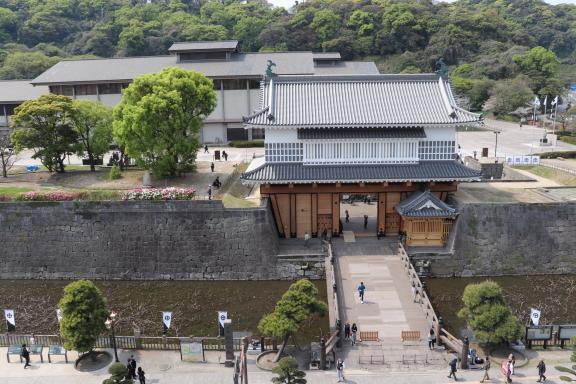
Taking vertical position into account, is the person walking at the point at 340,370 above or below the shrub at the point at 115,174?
below

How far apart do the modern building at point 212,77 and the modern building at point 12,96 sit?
2914 mm

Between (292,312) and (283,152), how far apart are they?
47.5ft

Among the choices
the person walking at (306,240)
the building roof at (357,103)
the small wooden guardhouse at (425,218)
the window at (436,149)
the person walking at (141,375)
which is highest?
the building roof at (357,103)

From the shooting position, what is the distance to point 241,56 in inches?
2800

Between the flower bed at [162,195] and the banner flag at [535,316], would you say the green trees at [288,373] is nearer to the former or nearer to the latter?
the banner flag at [535,316]

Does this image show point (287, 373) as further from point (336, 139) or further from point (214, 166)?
point (214, 166)

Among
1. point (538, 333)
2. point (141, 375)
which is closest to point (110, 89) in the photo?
point (141, 375)

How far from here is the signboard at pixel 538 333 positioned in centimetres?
2391

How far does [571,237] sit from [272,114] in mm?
21323

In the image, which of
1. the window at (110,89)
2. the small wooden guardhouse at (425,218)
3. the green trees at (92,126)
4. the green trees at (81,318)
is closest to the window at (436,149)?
the small wooden guardhouse at (425,218)

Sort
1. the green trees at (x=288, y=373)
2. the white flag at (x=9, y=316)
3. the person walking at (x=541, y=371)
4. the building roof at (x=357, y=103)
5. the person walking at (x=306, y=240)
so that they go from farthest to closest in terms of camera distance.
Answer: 1. the person walking at (x=306, y=240)
2. the building roof at (x=357, y=103)
3. the white flag at (x=9, y=316)
4. the person walking at (x=541, y=371)
5. the green trees at (x=288, y=373)

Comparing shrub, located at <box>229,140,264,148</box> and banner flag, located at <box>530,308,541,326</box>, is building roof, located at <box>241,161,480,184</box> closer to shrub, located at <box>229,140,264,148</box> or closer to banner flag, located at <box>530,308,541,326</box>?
banner flag, located at <box>530,308,541,326</box>

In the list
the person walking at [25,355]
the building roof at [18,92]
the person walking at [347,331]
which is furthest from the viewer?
the building roof at [18,92]

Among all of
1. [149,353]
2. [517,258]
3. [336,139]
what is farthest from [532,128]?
[149,353]
